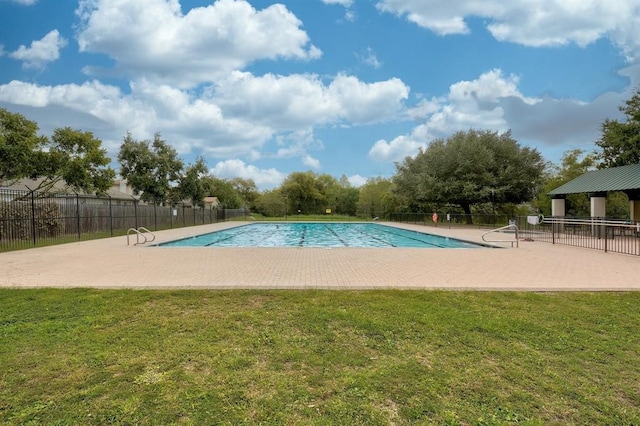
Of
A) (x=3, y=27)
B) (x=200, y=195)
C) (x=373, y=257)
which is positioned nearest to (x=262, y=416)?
(x=373, y=257)

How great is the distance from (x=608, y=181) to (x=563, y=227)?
14.6 feet

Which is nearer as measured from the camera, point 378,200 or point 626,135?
point 626,135

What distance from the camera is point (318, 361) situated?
3.00 metres

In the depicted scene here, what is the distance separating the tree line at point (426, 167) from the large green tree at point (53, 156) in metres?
0.04

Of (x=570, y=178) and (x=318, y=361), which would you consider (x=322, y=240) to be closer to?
(x=318, y=361)

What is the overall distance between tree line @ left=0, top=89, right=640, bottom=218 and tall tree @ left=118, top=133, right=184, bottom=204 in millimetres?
71

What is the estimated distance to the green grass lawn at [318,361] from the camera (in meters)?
2.30

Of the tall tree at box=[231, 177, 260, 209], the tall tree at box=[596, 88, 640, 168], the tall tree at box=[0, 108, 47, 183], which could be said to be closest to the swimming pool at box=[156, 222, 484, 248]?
the tall tree at box=[0, 108, 47, 183]

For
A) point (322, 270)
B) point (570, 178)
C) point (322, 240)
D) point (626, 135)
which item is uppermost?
point (626, 135)

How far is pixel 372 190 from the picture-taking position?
153 feet

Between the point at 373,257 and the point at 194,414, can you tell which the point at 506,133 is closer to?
the point at 373,257

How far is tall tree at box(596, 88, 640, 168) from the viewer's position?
2120 cm

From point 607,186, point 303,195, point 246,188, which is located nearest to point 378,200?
point 303,195

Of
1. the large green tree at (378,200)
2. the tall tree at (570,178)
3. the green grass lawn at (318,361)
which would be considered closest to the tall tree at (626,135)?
the tall tree at (570,178)
